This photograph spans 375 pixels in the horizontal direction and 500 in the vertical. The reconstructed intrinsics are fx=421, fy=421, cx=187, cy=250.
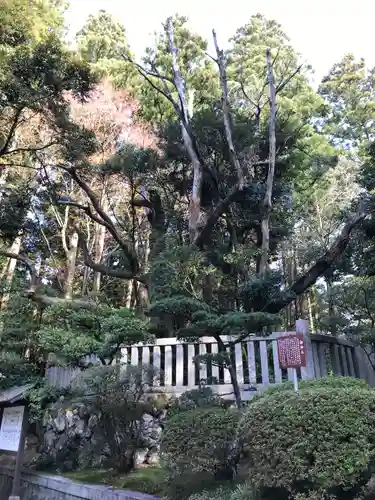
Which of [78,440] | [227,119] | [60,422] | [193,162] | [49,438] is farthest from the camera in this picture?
[193,162]

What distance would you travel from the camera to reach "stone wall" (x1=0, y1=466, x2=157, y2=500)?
4791 millimetres

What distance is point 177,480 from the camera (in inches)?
158

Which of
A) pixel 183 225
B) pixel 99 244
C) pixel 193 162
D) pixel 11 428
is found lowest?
pixel 11 428

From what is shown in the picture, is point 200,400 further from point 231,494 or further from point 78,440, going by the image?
point 78,440

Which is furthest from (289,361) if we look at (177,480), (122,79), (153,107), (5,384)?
(122,79)

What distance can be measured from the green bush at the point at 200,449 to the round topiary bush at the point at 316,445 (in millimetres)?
692

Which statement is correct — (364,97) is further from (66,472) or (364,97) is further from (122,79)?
(66,472)

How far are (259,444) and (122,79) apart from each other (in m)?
14.6

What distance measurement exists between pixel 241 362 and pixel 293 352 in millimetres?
2065

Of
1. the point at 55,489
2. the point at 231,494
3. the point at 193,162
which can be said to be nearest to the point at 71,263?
the point at 193,162

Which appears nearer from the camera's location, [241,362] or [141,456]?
[141,456]

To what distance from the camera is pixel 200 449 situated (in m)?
3.87

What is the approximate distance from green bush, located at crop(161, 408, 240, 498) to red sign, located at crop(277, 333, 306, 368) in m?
0.74

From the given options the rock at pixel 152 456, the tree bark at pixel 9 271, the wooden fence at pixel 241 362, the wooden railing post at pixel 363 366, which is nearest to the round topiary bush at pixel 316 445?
the wooden fence at pixel 241 362
